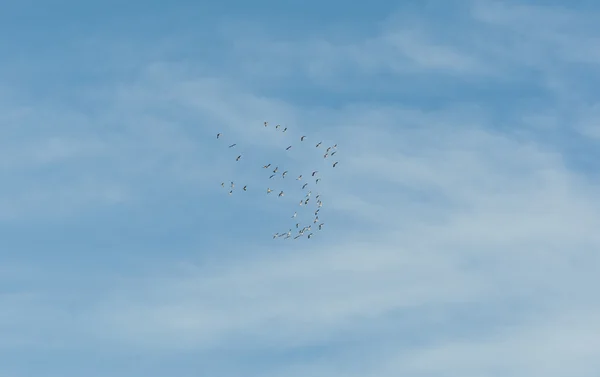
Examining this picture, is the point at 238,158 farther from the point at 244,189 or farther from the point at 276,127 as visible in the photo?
the point at 276,127

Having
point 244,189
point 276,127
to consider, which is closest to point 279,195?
point 244,189

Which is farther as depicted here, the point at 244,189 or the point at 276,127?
the point at 244,189

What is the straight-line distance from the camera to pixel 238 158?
396 feet

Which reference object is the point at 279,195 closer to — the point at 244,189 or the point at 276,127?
the point at 244,189

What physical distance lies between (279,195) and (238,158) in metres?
18.8

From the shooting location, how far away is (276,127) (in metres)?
104

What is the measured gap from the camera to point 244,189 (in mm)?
120438

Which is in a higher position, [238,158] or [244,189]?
[238,158]

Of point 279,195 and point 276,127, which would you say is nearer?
point 276,127

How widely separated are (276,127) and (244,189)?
2735 centimetres

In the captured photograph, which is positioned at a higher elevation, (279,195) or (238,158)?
(238,158)

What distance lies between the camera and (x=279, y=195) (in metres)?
120

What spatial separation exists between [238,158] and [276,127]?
23074 mm


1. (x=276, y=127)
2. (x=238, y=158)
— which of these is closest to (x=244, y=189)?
(x=238, y=158)
